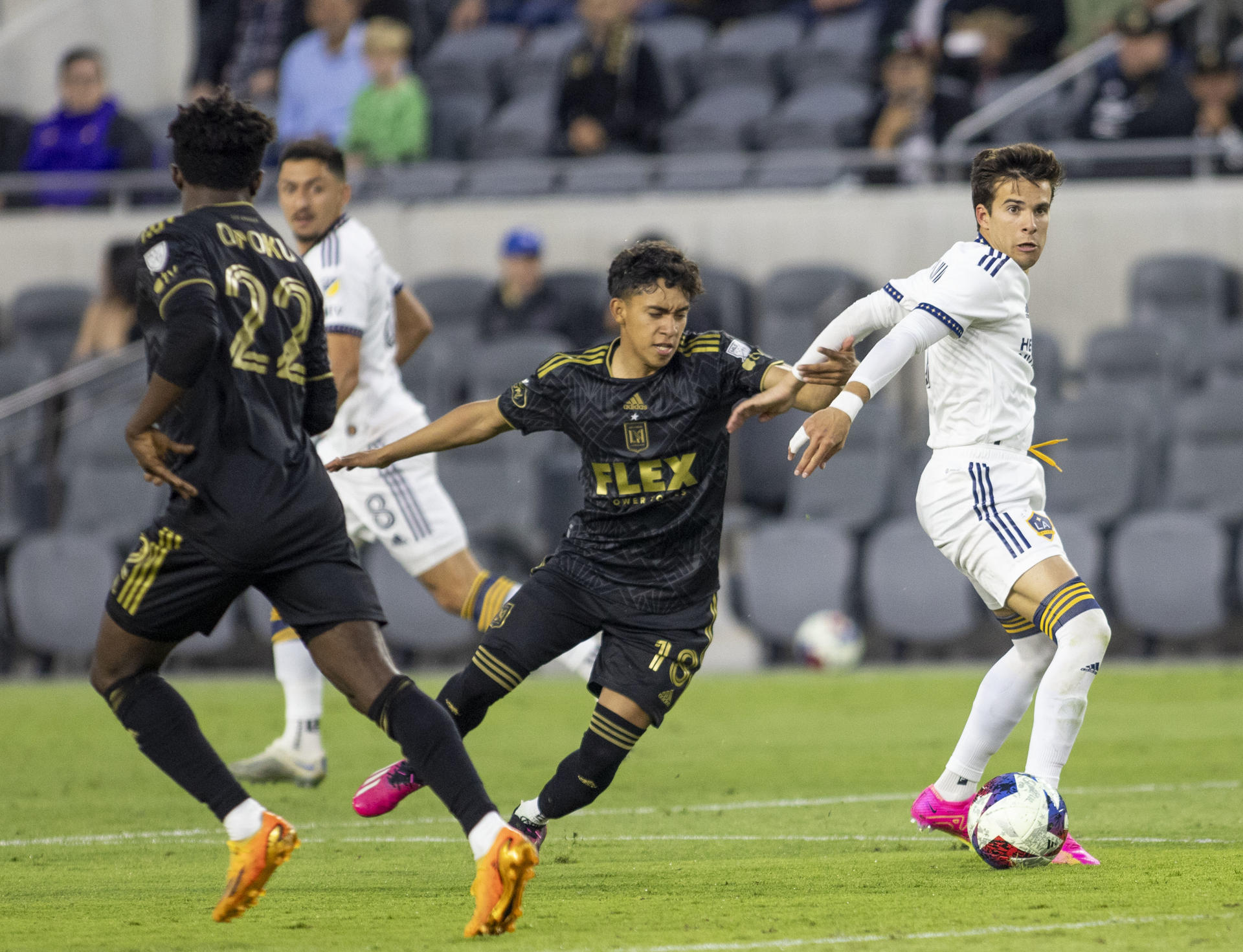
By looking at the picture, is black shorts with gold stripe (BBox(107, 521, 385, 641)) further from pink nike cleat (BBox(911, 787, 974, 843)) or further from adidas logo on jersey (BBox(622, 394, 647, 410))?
pink nike cleat (BBox(911, 787, 974, 843))

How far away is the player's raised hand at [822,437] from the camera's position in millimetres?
5035

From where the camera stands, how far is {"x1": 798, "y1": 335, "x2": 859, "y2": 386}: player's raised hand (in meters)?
5.44

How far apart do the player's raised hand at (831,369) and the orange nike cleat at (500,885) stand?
71.5 inches

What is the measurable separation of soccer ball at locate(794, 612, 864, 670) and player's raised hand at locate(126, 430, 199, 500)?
26.2 ft

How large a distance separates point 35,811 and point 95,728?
302 centimetres

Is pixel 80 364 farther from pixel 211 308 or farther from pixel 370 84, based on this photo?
pixel 211 308

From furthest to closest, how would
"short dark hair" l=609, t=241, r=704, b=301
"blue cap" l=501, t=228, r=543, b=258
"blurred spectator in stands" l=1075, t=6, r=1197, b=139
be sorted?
"blurred spectator in stands" l=1075, t=6, r=1197, b=139, "blue cap" l=501, t=228, r=543, b=258, "short dark hair" l=609, t=241, r=704, b=301

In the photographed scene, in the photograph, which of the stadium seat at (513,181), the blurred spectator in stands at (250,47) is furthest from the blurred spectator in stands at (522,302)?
the blurred spectator in stands at (250,47)

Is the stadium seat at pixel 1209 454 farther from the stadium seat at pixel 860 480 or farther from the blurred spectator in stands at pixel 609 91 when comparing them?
the blurred spectator in stands at pixel 609 91

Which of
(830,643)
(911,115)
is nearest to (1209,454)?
(830,643)

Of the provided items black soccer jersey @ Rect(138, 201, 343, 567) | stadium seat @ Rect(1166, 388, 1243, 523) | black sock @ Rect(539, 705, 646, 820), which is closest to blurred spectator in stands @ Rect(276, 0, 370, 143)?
stadium seat @ Rect(1166, 388, 1243, 523)

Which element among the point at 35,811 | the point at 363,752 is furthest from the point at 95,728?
the point at 35,811

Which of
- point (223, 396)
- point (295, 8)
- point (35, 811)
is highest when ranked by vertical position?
point (295, 8)

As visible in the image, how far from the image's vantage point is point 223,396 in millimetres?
4781
